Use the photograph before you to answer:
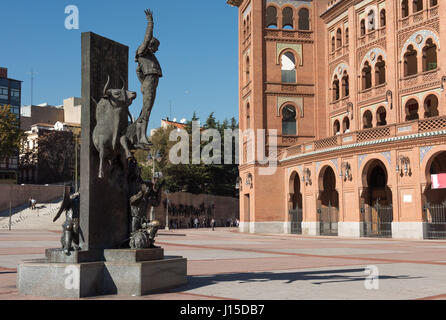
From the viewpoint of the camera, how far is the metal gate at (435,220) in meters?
32.3

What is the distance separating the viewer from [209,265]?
15.0 m

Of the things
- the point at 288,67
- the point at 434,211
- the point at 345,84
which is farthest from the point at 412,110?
the point at 288,67

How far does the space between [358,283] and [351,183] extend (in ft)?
92.6

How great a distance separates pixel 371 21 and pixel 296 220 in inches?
679

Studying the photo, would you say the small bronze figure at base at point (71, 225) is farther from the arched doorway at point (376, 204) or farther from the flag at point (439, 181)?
the arched doorway at point (376, 204)

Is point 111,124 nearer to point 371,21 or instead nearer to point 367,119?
point 367,119

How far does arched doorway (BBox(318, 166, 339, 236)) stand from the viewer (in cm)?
4222

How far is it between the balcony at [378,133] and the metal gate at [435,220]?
461 cm

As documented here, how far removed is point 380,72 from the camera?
141ft

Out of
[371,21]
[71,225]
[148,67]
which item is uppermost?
[371,21]

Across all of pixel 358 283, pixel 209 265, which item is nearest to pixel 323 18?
pixel 209 265

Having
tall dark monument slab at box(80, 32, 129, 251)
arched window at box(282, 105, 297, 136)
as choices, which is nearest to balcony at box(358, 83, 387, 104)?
arched window at box(282, 105, 297, 136)

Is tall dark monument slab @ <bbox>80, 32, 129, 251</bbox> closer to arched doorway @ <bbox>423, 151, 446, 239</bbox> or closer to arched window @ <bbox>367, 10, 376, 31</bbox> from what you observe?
arched doorway @ <bbox>423, 151, 446, 239</bbox>

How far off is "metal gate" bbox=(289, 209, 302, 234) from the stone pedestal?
121 ft
